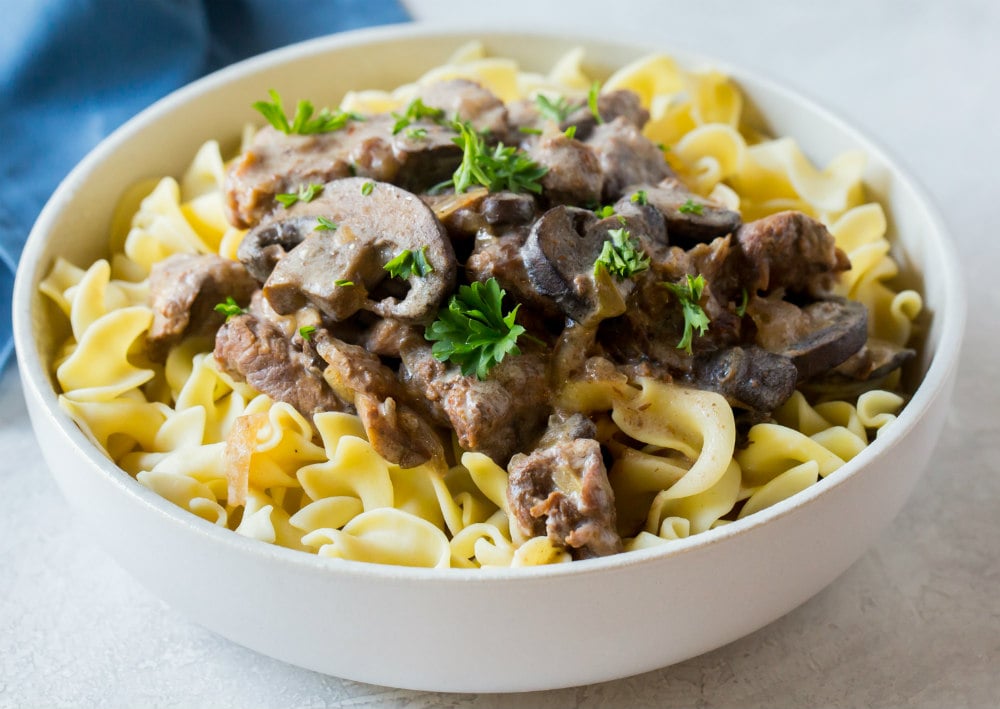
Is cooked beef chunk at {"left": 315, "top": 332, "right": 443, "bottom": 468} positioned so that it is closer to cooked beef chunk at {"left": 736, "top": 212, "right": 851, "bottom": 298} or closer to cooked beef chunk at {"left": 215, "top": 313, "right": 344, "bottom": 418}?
cooked beef chunk at {"left": 215, "top": 313, "right": 344, "bottom": 418}

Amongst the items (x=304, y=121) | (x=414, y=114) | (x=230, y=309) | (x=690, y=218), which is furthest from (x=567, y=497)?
(x=304, y=121)

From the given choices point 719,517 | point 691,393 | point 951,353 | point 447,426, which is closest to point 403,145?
point 447,426

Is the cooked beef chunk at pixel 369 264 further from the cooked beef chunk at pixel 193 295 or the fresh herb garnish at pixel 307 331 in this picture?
the cooked beef chunk at pixel 193 295

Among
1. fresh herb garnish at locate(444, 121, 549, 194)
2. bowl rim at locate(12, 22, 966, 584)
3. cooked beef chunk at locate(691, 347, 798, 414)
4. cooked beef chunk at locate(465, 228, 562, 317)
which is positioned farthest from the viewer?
fresh herb garnish at locate(444, 121, 549, 194)

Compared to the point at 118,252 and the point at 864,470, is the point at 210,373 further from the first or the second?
the point at 864,470

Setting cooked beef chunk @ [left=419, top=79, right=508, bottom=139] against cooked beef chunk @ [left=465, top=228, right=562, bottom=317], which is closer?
cooked beef chunk @ [left=465, top=228, right=562, bottom=317]

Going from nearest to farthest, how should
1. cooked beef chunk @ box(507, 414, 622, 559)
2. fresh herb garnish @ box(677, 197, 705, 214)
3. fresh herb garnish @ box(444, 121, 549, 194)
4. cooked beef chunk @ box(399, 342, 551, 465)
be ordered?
cooked beef chunk @ box(507, 414, 622, 559), cooked beef chunk @ box(399, 342, 551, 465), fresh herb garnish @ box(444, 121, 549, 194), fresh herb garnish @ box(677, 197, 705, 214)

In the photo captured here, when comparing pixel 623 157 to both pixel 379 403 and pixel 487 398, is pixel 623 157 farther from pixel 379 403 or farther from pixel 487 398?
pixel 379 403

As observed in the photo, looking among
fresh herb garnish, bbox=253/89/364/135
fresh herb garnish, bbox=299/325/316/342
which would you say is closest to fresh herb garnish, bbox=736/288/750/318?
fresh herb garnish, bbox=299/325/316/342

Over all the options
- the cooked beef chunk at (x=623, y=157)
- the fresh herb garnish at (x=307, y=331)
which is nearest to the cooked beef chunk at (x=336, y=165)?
the cooked beef chunk at (x=623, y=157)
